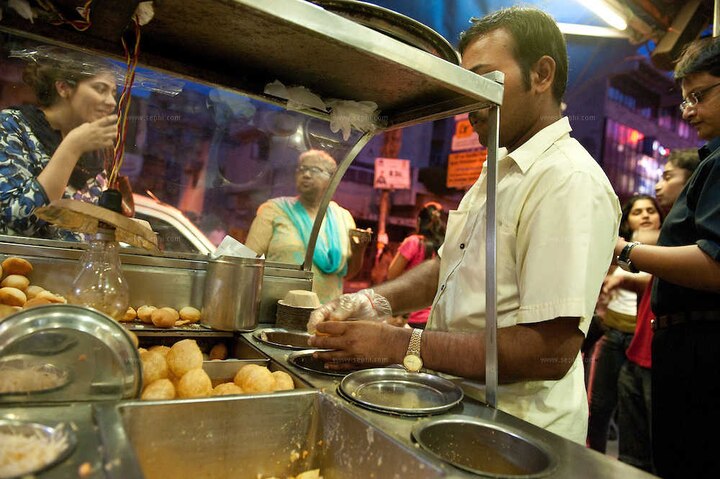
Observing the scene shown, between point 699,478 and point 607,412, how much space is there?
205 cm

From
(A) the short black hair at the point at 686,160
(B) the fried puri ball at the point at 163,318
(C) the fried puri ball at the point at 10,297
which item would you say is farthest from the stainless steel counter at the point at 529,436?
(A) the short black hair at the point at 686,160

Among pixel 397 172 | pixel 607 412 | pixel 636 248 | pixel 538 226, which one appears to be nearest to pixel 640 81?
pixel 397 172

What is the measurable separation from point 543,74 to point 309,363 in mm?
1289

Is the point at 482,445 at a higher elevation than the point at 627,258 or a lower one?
lower

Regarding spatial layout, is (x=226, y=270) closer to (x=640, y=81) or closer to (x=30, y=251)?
(x=30, y=251)

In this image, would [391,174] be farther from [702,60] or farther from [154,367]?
[154,367]

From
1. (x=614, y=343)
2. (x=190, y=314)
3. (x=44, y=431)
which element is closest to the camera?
(x=44, y=431)

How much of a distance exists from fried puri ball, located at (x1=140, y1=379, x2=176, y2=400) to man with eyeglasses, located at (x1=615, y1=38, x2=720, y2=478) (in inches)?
79.2

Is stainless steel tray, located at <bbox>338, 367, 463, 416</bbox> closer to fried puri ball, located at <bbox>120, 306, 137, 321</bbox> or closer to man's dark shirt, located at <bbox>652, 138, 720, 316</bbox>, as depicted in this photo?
fried puri ball, located at <bbox>120, 306, 137, 321</bbox>

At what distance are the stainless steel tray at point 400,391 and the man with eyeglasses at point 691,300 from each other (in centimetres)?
136

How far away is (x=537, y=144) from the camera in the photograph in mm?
1481

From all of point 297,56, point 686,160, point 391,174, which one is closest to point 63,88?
point 297,56

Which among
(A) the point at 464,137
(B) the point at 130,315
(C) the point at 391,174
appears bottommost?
(B) the point at 130,315

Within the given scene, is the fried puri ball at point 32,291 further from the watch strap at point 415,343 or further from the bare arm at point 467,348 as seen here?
the watch strap at point 415,343
